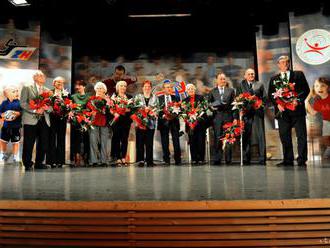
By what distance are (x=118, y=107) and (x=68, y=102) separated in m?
0.95

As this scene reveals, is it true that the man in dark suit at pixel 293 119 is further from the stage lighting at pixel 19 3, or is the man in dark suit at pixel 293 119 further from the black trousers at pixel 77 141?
the stage lighting at pixel 19 3

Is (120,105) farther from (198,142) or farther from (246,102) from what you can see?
(246,102)

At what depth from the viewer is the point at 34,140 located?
18.3 feet

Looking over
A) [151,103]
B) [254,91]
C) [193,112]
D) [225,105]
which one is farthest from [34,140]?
[254,91]

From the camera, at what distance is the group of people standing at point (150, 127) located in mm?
5539

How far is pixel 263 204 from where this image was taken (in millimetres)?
1958

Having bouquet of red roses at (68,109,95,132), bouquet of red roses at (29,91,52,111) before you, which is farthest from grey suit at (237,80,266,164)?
bouquet of red roses at (29,91,52,111)

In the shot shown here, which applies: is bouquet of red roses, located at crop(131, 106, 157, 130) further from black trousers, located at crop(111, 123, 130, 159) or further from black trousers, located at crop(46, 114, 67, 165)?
Result: black trousers, located at crop(46, 114, 67, 165)

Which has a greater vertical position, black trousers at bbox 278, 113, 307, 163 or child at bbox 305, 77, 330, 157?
child at bbox 305, 77, 330, 157

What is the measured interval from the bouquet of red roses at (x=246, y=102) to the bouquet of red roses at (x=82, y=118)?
2.79 metres

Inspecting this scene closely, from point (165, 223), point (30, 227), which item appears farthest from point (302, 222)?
point (30, 227)

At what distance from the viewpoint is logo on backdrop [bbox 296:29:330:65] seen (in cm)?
769

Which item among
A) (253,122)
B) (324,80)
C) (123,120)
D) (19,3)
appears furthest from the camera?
(324,80)

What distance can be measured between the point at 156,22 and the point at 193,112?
3.34 m
